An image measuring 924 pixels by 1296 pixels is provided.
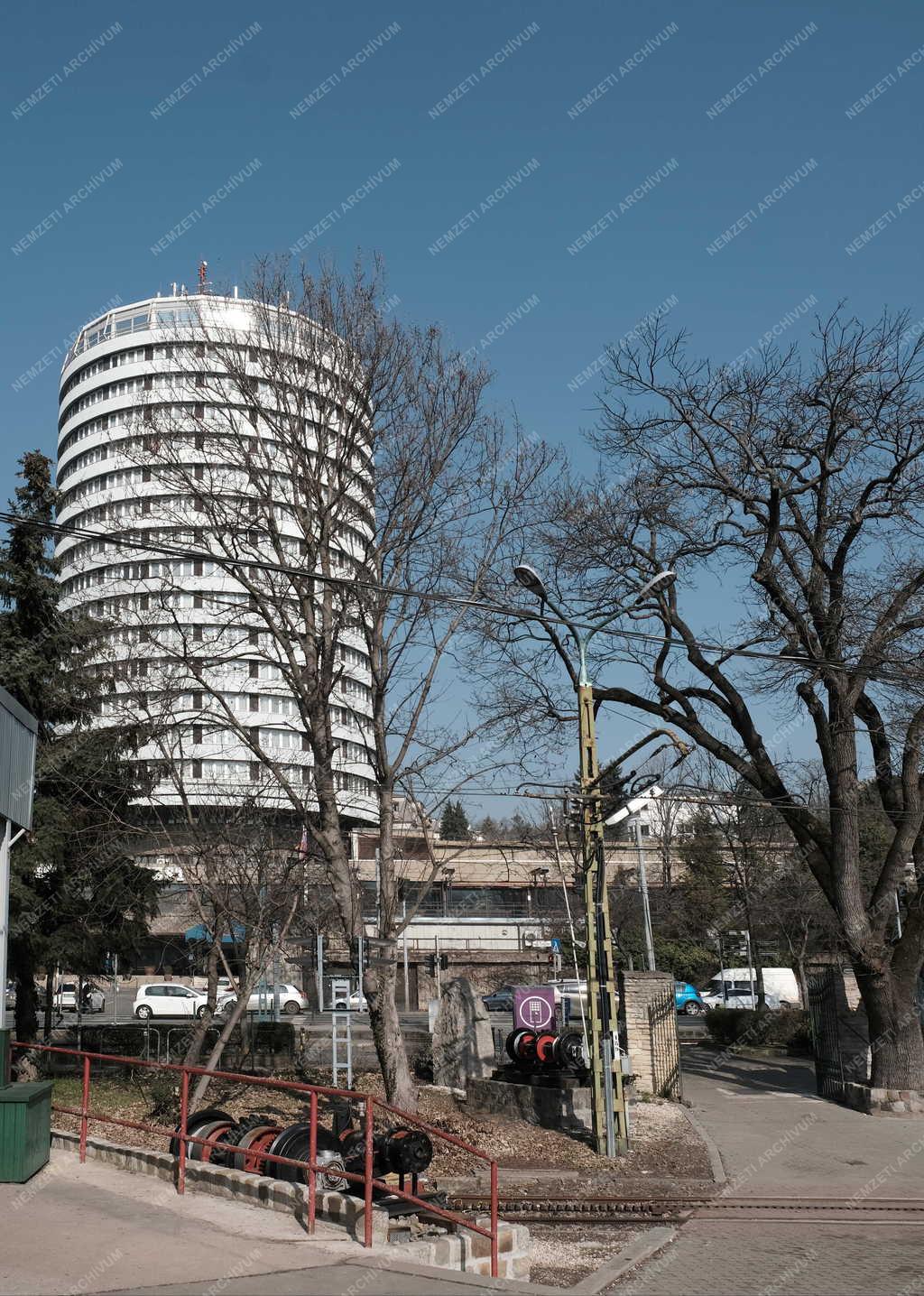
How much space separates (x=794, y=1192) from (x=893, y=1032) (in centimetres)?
805

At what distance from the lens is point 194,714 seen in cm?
2111

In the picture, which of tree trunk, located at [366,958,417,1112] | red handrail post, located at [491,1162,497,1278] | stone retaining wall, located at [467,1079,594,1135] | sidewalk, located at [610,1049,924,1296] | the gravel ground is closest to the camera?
red handrail post, located at [491,1162,497,1278]

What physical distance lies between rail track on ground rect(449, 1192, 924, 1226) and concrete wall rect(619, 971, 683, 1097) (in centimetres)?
889

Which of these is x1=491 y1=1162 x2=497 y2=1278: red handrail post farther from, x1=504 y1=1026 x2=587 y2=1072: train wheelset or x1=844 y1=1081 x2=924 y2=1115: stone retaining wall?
x1=844 y1=1081 x2=924 y2=1115: stone retaining wall

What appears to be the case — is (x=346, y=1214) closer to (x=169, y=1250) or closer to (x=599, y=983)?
(x=169, y=1250)

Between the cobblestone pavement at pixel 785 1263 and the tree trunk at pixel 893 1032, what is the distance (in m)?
9.60

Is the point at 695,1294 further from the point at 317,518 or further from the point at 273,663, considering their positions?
the point at 317,518

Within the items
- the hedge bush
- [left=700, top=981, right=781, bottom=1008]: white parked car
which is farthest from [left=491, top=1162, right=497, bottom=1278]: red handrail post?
[left=700, top=981, right=781, bottom=1008]: white parked car

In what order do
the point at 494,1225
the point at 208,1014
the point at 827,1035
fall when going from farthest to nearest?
the point at 827,1035, the point at 208,1014, the point at 494,1225

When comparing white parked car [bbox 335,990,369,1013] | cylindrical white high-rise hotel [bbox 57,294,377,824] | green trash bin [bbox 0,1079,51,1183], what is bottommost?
green trash bin [bbox 0,1079,51,1183]

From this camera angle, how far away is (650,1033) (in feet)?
77.8

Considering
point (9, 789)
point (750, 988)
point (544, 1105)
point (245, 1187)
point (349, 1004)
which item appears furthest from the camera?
point (750, 988)

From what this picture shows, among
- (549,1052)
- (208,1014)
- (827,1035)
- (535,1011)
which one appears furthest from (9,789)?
(827,1035)

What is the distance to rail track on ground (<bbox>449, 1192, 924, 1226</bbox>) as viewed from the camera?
13.2m
